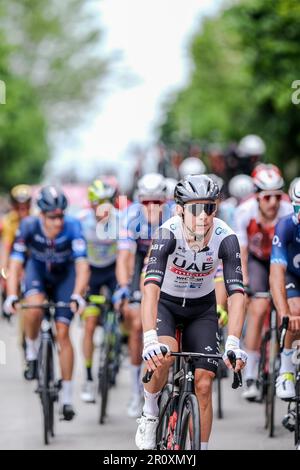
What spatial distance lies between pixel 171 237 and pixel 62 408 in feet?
10.8

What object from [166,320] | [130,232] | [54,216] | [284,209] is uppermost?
[284,209]

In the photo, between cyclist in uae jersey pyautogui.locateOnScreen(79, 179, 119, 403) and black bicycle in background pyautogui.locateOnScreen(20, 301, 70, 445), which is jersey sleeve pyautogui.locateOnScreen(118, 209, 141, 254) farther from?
black bicycle in background pyautogui.locateOnScreen(20, 301, 70, 445)

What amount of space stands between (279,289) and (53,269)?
8.85 feet

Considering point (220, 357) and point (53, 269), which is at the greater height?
point (53, 269)

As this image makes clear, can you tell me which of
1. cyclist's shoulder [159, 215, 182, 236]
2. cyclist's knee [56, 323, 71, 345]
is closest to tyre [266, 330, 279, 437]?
cyclist's knee [56, 323, 71, 345]

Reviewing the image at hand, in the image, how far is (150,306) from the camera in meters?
7.17

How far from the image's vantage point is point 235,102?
172 ft

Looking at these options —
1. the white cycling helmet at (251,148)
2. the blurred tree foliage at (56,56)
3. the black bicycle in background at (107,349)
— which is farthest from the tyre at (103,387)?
the blurred tree foliage at (56,56)

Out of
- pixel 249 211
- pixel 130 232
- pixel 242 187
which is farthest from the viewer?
pixel 242 187

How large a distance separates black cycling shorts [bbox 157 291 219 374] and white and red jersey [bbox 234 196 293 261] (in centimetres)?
355

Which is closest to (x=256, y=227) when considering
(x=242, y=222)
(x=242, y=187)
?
(x=242, y=222)

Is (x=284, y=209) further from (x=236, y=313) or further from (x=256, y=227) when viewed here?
(x=236, y=313)

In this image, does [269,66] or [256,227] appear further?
[269,66]

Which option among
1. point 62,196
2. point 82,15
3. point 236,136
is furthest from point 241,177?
point 82,15
